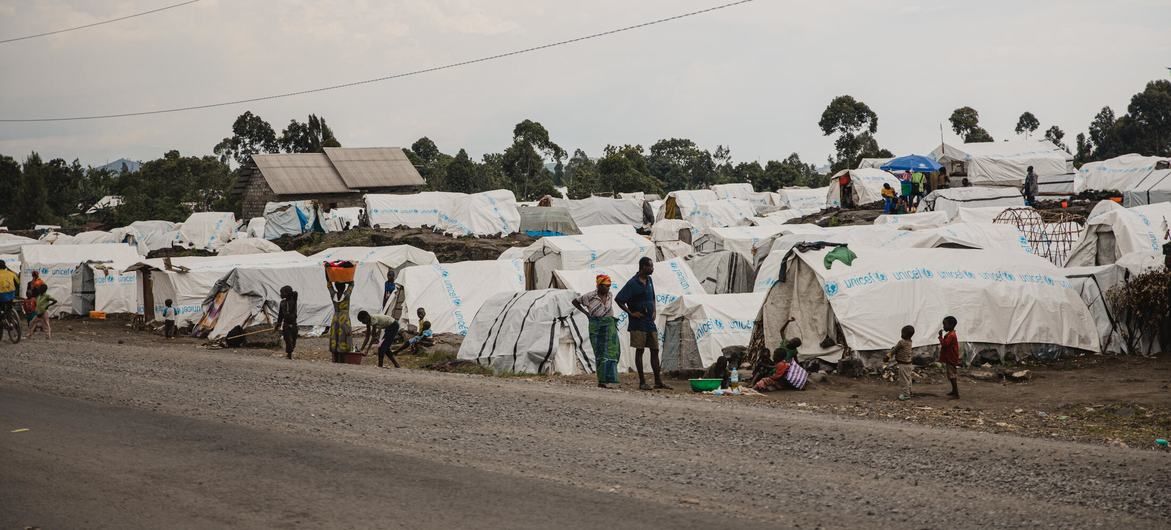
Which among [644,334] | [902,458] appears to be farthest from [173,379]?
[902,458]

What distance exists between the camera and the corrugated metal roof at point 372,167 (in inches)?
2452

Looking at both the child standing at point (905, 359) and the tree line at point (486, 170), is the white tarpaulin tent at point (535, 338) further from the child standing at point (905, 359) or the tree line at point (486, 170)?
the tree line at point (486, 170)

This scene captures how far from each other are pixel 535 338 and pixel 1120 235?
11875 mm

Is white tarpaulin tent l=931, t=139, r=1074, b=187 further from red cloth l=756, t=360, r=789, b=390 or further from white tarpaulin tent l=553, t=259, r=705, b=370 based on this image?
red cloth l=756, t=360, r=789, b=390

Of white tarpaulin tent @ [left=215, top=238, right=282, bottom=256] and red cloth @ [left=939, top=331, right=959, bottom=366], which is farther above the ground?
white tarpaulin tent @ [left=215, top=238, right=282, bottom=256]

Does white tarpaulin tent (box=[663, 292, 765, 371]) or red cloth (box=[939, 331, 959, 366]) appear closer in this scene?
red cloth (box=[939, 331, 959, 366])

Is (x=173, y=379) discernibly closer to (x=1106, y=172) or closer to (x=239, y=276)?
(x=239, y=276)

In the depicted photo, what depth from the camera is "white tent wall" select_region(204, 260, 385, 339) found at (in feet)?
86.6

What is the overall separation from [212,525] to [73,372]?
28.2ft

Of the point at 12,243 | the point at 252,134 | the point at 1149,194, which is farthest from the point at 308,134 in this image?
the point at 1149,194

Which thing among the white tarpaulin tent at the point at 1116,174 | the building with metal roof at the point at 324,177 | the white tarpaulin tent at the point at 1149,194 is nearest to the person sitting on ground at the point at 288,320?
the white tarpaulin tent at the point at 1149,194

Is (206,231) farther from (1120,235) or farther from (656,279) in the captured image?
(1120,235)

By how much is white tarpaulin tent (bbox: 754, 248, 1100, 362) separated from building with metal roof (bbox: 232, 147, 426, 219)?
46.2 m

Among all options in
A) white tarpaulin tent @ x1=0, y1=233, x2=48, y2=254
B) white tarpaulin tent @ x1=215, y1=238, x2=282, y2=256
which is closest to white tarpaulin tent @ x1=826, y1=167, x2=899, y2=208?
white tarpaulin tent @ x1=215, y1=238, x2=282, y2=256
